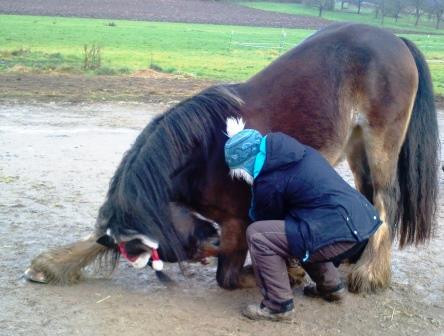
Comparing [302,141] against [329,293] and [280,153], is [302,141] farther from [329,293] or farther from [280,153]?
[329,293]

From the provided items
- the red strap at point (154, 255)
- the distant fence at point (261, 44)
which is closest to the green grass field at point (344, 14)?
the distant fence at point (261, 44)

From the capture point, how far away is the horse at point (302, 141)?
398 centimetres

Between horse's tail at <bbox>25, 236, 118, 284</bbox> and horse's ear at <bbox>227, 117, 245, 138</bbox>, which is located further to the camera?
horse's tail at <bbox>25, 236, 118, 284</bbox>

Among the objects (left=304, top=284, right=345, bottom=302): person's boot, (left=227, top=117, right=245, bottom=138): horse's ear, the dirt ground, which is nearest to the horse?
(left=227, top=117, right=245, bottom=138): horse's ear

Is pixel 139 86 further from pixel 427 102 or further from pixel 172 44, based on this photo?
pixel 172 44

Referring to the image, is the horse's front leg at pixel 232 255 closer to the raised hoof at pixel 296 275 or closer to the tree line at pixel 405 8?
the raised hoof at pixel 296 275

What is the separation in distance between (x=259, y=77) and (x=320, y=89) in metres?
0.46

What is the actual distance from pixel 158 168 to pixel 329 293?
1.45 meters

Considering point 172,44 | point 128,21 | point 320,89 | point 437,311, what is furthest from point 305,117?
point 128,21

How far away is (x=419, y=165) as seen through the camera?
4.75 metres

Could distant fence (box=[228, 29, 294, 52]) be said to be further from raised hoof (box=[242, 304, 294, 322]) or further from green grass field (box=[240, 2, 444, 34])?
green grass field (box=[240, 2, 444, 34])

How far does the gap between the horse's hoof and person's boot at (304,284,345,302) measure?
186 centimetres

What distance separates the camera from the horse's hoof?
168 inches

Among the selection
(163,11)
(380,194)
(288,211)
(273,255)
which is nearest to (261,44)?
(163,11)
